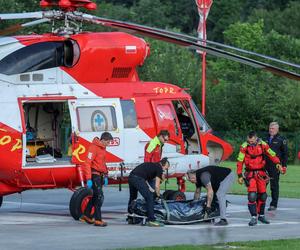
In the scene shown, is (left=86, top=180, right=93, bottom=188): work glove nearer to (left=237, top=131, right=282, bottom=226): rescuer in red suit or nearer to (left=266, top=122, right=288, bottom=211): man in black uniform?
(left=237, top=131, right=282, bottom=226): rescuer in red suit

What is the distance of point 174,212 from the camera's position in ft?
62.2

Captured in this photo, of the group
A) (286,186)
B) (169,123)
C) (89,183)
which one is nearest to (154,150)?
(89,183)

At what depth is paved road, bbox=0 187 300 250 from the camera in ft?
53.0

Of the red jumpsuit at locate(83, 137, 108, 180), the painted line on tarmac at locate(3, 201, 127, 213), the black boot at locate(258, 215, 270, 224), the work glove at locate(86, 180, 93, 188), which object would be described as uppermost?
the red jumpsuit at locate(83, 137, 108, 180)

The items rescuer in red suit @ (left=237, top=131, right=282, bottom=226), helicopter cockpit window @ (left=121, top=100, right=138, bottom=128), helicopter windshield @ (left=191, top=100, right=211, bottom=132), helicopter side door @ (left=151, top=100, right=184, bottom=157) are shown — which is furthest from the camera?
helicopter windshield @ (left=191, top=100, right=211, bottom=132)

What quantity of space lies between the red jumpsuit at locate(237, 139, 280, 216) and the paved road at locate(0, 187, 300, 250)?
21.5 inches

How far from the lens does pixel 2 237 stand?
55.2 ft

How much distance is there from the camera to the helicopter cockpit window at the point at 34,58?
19.7m

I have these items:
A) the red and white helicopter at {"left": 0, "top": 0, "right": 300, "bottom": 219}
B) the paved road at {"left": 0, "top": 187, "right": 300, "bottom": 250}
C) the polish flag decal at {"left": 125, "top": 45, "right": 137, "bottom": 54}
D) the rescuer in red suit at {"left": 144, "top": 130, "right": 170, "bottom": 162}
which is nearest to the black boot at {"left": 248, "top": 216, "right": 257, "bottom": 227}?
the paved road at {"left": 0, "top": 187, "right": 300, "bottom": 250}

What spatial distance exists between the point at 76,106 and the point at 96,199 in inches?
94.7

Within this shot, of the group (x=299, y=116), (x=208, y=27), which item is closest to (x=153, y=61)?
(x=299, y=116)

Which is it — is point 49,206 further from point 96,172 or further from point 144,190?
point 144,190

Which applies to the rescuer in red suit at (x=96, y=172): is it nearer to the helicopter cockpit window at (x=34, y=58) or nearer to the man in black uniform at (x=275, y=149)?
the helicopter cockpit window at (x=34, y=58)

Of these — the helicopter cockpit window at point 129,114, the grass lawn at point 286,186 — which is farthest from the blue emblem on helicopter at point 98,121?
the grass lawn at point 286,186
